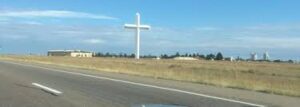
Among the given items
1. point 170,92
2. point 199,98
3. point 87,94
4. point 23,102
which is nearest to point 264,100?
point 199,98

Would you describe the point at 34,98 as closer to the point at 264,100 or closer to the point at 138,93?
the point at 138,93

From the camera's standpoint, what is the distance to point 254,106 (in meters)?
14.1

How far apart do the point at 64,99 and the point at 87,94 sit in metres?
1.73

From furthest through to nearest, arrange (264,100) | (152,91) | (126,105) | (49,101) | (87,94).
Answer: (152,91)
(87,94)
(264,100)
(49,101)
(126,105)

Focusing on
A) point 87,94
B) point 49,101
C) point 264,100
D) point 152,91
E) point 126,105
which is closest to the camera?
point 126,105

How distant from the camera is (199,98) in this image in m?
16.1

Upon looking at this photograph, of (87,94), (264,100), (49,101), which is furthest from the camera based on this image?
(87,94)

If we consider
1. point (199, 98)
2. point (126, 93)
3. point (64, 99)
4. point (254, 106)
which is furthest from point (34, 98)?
point (254, 106)

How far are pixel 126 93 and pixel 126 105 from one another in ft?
13.0

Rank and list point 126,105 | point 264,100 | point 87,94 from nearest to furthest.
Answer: point 126,105, point 264,100, point 87,94

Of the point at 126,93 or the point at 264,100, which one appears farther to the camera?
the point at 126,93

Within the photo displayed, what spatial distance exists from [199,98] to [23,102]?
4.44 metres

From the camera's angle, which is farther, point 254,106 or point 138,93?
point 138,93

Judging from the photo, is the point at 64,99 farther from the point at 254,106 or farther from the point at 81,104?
the point at 254,106
